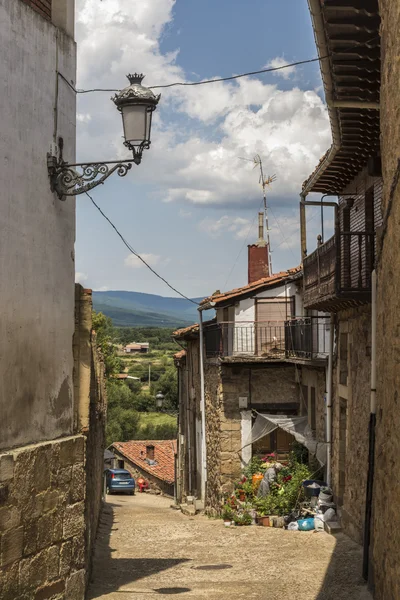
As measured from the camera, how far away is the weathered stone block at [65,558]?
7734 millimetres

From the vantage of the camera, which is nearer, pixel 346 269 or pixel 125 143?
pixel 125 143

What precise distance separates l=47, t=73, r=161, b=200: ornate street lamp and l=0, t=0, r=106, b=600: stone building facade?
144 mm

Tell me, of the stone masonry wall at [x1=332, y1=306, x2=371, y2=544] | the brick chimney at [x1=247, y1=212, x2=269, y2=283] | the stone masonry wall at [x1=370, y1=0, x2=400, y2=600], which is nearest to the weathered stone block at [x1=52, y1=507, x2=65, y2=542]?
the stone masonry wall at [x1=370, y1=0, x2=400, y2=600]

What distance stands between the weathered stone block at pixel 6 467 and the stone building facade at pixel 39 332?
0.01 metres

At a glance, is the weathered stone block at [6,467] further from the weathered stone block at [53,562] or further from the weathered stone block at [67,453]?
the weathered stone block at [53,562]

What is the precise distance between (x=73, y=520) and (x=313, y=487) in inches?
390

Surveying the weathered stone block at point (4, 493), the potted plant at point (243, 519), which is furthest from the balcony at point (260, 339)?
the weathered stone block at point (4, 493)

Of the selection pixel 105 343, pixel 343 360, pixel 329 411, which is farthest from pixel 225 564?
pixel 105 343

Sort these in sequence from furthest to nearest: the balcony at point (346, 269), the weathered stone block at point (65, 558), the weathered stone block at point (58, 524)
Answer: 1. the balcony at point (346, 269)
2. the weathered stone block at point (65, 558)
3. the weathered stone block at point (58, 524)

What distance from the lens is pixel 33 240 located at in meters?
7.41

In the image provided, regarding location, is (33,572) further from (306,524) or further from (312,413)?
(312,413)

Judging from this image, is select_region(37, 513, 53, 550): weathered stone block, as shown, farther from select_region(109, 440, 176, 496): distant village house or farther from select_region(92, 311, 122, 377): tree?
select_region(92, 311, 122, 377): tree

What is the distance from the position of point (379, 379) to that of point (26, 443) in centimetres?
354

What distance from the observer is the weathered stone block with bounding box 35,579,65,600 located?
7.36m
